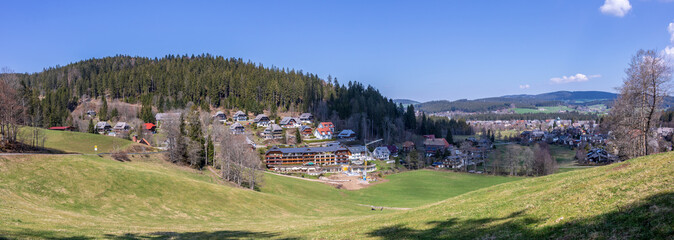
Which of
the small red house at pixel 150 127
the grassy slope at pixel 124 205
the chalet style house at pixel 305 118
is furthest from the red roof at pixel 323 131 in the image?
the grassy slope at pixel 124 205

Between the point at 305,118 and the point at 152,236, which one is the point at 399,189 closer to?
the point at 152,236

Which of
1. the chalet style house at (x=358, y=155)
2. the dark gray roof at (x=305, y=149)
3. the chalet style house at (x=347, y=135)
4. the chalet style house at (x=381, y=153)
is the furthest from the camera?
the chalet style house at (x=347, y=135)

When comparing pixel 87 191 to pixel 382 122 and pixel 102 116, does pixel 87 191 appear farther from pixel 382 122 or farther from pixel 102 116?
pixel 382 122

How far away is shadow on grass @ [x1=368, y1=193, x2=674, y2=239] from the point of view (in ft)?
30.0

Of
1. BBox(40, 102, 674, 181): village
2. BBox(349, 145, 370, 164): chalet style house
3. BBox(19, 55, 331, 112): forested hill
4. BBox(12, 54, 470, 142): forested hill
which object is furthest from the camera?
BBox(19, 55, 331, 112): forested hill

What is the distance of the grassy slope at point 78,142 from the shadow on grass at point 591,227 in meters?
69.4

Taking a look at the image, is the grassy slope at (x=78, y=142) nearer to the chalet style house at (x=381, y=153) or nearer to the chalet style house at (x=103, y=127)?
the chalet style house at (x=103, y=127)

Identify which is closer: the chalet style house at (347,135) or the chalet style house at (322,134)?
the chalet style house at (322,134)

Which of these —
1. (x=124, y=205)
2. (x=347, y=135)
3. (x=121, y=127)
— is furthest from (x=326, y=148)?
(x=124, y=205)

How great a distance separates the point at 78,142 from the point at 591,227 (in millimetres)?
84772

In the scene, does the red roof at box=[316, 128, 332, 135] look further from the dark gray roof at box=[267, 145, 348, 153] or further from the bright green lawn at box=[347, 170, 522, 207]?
the bright green lawn at box=[347, 170, 522, 207]

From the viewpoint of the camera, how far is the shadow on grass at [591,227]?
9.15m

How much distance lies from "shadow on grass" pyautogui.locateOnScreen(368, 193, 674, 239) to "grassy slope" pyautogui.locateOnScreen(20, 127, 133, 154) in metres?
69.4

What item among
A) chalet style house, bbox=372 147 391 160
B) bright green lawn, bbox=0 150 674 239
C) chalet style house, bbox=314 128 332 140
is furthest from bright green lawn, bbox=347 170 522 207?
chalet style house, bbox=314 128 332 140
